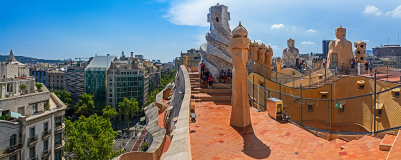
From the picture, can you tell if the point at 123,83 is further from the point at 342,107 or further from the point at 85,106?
the point at 342,107

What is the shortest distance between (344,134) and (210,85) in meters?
7.53

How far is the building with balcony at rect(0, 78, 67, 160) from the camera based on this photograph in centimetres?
1523

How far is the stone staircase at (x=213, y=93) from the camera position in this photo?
12368 millimetres

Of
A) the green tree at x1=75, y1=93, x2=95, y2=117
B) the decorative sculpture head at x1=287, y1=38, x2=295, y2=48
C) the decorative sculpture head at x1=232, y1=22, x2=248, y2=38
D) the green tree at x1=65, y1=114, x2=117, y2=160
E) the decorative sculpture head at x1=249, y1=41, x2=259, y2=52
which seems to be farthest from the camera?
the green tree at x1=75, y1=93, x2=95, y2=117

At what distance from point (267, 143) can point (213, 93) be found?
21.9 ft

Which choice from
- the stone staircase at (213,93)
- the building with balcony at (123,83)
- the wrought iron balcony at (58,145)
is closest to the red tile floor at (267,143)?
the stone staircase at (213,93)

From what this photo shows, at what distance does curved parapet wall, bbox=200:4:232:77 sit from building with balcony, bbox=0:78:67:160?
12.7m

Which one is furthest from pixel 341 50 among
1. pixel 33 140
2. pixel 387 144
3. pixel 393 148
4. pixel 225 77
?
pixel 33 140

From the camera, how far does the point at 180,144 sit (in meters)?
3.98

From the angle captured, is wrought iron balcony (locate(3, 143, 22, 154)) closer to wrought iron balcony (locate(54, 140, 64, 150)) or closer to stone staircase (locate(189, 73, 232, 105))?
wrought iron balcony (locate(54, 140, 64, 150))

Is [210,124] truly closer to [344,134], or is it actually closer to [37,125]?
[344,134]

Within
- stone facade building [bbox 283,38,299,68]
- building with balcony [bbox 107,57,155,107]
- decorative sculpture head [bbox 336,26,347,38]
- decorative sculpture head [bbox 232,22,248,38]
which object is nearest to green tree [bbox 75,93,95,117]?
building with balcony [bbox 107,57,155,107]

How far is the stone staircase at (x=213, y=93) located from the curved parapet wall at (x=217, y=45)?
137cm

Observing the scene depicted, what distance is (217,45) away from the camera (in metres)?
15.4
